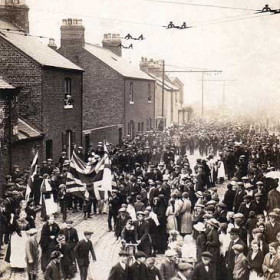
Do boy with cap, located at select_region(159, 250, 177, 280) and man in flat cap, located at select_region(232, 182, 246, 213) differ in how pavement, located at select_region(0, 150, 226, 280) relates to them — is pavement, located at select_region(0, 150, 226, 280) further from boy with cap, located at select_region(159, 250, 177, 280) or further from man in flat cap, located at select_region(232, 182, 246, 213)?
man in flat cap, located at select_region(232, 182, 246, 213)

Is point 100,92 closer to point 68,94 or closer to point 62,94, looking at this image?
point 68,94

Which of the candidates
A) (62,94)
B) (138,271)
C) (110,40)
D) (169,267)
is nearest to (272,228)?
(169,267)

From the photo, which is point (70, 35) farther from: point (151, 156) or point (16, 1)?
point (151, 156)

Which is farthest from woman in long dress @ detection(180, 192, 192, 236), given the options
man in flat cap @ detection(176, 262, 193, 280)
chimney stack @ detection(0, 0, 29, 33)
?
chimney stack @ detection(0, 0, 29, 33)

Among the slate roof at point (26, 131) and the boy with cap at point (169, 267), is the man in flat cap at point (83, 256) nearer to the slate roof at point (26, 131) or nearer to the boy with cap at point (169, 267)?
the boy with cap at point (169, 267)

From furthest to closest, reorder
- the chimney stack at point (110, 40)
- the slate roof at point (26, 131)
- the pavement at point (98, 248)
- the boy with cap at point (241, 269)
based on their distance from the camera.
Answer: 1. the chimney stack at point (110, 40)
2. the slate roof at point (26, 131)
3. the pavement at point (98, 248)
4. the boy with cap at point (241, 269)

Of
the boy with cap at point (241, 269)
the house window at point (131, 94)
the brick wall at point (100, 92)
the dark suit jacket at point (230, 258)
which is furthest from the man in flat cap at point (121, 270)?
the house window at point (131, 94)
